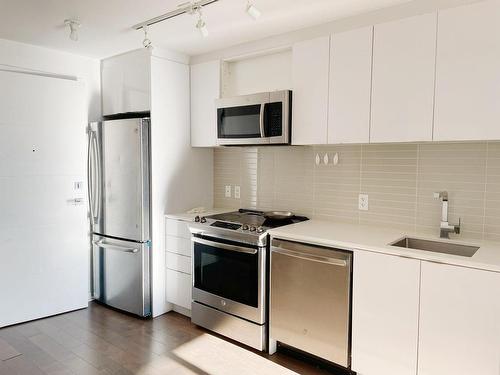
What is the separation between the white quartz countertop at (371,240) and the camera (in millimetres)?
1955

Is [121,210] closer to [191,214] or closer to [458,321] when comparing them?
[191,214]

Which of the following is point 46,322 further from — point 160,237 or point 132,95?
point 132,95

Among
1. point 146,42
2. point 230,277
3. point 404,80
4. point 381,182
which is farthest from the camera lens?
point 146,42

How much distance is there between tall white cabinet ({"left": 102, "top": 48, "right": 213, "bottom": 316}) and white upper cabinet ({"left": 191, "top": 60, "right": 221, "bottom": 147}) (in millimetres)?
65

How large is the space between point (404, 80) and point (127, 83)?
2264mm

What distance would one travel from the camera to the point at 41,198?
327cm

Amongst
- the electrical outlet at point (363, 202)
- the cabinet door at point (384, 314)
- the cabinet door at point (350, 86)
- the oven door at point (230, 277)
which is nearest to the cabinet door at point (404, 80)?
the cabinet door at point (350, 86)

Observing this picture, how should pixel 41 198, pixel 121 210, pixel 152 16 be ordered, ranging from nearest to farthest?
pixel 152 16, pixel 41 198, pixel 121 210

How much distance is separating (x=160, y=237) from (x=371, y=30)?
227 centimetres

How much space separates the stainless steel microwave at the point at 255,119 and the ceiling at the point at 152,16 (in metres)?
0.47

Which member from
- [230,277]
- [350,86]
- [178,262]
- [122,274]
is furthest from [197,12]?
[122,274]

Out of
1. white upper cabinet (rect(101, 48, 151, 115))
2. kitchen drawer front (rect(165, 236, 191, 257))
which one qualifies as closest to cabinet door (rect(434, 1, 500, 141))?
kitchen drawer front (rect(165, 236, 191, 257))

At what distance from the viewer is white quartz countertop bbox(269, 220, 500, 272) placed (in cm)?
196

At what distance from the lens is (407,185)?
2668mm
